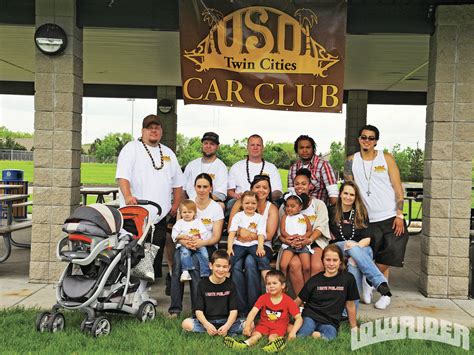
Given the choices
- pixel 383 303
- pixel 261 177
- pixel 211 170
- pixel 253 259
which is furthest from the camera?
pixel 211 170

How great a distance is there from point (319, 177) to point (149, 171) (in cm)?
187

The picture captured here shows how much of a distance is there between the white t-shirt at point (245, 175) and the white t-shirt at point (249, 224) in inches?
27.8

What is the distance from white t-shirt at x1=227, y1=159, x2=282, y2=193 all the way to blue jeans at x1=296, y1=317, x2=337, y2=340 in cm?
174

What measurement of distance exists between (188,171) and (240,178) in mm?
649

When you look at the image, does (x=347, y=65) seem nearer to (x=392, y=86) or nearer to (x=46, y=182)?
(x=392, y=86)

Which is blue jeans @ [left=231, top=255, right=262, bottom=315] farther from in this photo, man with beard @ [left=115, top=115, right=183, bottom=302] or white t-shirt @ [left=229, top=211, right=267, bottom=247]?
man with beard @ [left=115, top=115, right=183, bottom=302]

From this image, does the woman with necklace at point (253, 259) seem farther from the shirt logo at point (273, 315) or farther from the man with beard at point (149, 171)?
the man with beard at point (149, 171)

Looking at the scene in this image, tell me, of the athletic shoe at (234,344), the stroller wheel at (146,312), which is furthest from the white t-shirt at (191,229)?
the athletic shoe at (234,344)

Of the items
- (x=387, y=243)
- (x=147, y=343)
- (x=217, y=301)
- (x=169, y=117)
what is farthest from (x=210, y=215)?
(x=169, y=117)

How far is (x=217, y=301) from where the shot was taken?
4617 millimetres

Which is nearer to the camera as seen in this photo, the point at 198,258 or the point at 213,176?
the point at 198,258

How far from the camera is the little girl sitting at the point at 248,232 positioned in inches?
203

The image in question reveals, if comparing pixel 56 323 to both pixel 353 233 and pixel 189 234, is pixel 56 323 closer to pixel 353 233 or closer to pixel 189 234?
pixel 189 234

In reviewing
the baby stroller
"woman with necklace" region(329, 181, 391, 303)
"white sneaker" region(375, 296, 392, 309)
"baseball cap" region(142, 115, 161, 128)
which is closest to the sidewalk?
"white sneaker" region(375, 296, 392, 309)
